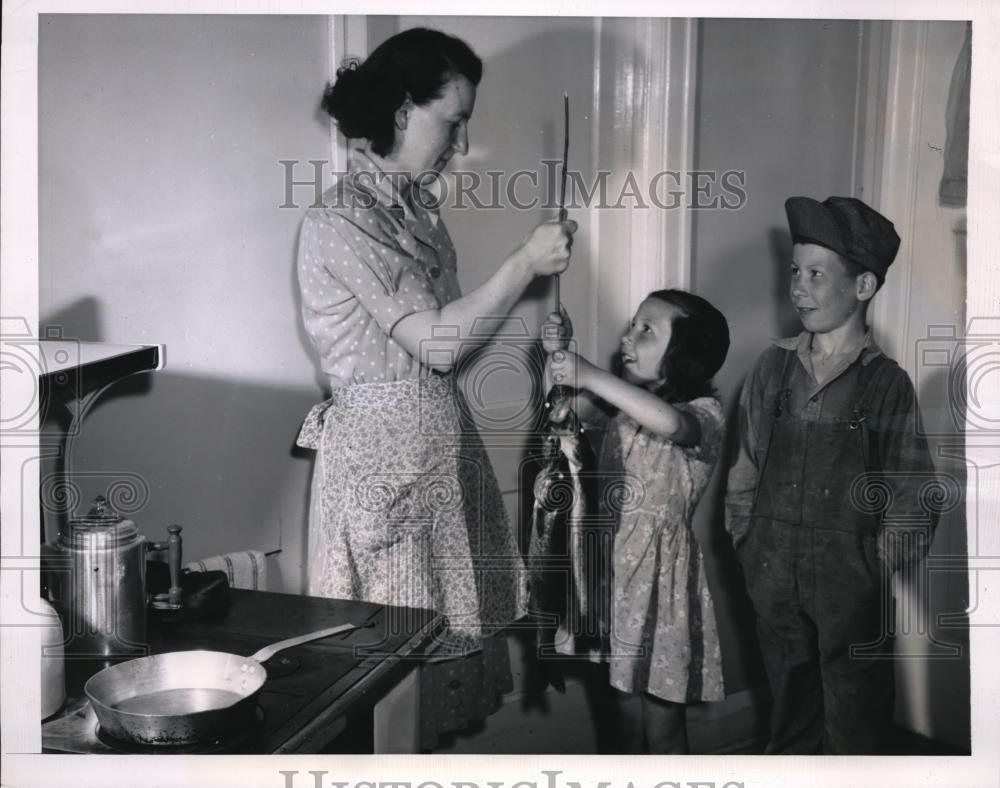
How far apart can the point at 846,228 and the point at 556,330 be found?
441 millimetres

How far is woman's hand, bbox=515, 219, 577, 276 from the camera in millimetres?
1434

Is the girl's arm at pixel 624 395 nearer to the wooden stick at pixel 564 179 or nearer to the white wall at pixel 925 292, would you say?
the wooden stick at pixel 564 179

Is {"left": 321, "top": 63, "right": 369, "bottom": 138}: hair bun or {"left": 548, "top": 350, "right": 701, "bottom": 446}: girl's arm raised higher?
{"left": 321, "top": 63, "right": 369, "bottom": 138}: hair bun

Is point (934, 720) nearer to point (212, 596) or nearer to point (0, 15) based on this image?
point (212, 596)

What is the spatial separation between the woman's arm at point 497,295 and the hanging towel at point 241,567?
1.22 feet

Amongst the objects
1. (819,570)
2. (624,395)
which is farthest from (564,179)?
(819,570)

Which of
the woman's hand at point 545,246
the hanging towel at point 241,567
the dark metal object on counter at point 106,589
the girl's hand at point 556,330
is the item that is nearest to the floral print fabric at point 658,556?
the girl's hand at point 556,330

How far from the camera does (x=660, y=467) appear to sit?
4.77 feet

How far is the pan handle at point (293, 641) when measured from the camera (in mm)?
1217

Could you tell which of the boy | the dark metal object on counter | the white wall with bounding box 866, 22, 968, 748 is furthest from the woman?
the white wall with bounding box 866, 22, 968, 748

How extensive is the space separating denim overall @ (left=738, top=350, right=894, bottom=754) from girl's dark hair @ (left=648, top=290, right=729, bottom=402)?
9cm

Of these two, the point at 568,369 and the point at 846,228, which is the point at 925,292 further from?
the point at 568,369

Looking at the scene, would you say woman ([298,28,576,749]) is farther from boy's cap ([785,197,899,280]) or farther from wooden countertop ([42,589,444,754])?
boy's cap ([785,197,899,280])

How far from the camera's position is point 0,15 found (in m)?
1.45
